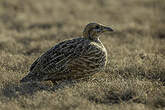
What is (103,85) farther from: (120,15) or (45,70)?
(120,15)

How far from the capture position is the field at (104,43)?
6.29m

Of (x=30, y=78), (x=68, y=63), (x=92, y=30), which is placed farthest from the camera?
(x=92, y=30)

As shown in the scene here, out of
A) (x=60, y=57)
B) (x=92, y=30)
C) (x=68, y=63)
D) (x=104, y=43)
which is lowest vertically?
(x=68, y=63)

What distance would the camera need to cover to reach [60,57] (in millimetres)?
7238

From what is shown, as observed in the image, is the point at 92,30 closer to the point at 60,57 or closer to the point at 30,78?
the point at 60,57

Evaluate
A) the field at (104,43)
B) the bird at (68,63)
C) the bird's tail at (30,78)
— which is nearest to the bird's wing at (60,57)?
the bird at (68,63)

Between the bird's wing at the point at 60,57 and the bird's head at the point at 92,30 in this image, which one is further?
the bird's head at the point at 92,30

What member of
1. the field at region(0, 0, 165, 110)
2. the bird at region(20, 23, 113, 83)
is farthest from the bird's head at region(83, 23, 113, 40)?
the field at region(0, 0, 165, 110)

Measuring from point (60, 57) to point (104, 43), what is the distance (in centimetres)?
415

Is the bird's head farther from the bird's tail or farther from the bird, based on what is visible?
the bird's tail

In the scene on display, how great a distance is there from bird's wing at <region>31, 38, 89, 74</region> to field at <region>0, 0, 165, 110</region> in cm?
40

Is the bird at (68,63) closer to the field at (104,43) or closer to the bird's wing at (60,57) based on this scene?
the bird's wing at (60,57)

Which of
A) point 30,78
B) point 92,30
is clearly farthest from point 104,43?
point 30,78

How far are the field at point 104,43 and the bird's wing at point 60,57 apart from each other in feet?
1.31
